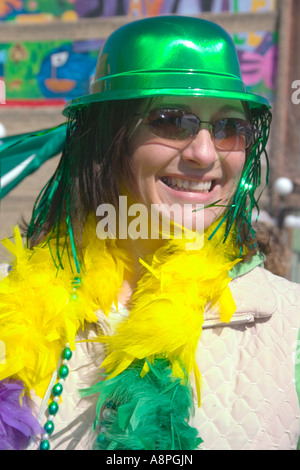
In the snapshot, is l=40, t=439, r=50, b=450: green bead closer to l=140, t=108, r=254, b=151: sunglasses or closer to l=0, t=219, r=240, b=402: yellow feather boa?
l=0, t=219, r=240, b=402: yellow feather boa

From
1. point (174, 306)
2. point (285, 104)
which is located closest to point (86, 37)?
point (285, 104)

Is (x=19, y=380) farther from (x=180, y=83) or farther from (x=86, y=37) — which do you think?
(x=86, y=37)

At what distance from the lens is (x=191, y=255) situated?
127 cm

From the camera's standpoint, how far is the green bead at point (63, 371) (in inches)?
47.2

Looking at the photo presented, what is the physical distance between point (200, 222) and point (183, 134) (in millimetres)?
222

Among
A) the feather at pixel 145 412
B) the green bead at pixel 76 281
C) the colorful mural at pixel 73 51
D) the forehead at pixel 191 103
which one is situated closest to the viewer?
the feather at pixel 145 412

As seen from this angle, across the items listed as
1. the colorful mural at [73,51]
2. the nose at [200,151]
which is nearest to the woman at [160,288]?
the nose at [200,151]

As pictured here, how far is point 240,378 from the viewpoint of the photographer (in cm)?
115

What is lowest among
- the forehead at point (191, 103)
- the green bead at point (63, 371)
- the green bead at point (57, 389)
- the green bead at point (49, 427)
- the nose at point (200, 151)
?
the green bead at point (49, 427)

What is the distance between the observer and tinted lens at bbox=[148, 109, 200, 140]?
1155 millimetres

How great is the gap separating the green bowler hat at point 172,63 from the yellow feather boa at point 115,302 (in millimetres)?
373

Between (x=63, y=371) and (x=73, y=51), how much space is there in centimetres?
562

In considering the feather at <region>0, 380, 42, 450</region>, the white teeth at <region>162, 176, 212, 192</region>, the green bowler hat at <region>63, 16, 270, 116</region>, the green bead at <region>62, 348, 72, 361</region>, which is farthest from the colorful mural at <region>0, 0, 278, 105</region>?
the feather at <region>0, 380, 42, 450</region>

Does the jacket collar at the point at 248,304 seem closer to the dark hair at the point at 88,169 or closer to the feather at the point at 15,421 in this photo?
the dark hair at the point at 88,169
